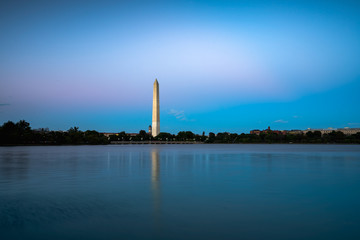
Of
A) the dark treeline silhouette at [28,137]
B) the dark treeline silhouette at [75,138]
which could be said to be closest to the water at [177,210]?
the dark treeline silhouette at [28,137]

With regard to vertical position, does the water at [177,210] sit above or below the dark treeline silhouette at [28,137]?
below

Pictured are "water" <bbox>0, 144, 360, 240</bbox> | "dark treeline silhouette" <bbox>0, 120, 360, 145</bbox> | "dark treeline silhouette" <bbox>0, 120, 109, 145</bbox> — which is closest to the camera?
"water" <bbox>0, 144, 360, 240</bbox>

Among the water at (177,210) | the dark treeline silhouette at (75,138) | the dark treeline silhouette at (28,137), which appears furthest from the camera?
the dark treeline silhouette at (75,138)

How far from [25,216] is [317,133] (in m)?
195

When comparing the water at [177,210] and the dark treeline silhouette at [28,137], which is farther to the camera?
the dark treeline silhouette at [28,137]

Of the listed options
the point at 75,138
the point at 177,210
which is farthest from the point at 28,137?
the point at 177,210

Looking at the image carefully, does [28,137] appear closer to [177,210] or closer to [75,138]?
[75,138]

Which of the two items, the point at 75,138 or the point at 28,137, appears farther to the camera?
the point at 75,138

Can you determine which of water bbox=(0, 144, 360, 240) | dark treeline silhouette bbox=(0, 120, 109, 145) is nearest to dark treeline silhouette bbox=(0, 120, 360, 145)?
dark treeline silhouette bbox=(0, 120, 109, 145)

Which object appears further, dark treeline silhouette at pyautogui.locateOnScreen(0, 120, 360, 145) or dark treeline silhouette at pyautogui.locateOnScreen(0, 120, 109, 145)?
dark treeline silhouette at pyautogui.locateOnScreen(0, 120, 360, 145)

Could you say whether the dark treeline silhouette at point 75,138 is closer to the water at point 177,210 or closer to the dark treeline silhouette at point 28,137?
the dark treeline silhouette at point 28,137

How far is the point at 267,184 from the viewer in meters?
17.4

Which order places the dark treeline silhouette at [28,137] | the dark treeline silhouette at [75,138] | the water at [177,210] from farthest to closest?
the dark treeline silhouette at [75,138] → the dark treeline silhouette at [28,137] → the water at [177,210]

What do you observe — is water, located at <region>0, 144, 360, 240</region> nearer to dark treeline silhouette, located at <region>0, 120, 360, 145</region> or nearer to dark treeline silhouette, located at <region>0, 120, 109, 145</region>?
dark treeline silhouette, located at <region>0, 120, 109, 145</region>
